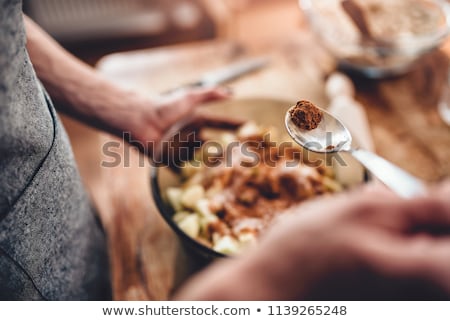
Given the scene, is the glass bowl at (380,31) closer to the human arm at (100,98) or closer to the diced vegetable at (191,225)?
the human arm at (100,98)

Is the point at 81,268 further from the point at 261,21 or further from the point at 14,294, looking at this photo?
the point at 261,21

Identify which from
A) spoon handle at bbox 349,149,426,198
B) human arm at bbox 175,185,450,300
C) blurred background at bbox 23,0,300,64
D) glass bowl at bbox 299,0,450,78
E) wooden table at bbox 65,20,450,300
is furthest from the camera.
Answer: blurred background at bbox 23,0,300,64

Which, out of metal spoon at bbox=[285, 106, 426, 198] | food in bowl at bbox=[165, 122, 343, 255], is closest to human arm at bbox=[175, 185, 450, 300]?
metal spoon at bbox=[285, 106, 426, 198]

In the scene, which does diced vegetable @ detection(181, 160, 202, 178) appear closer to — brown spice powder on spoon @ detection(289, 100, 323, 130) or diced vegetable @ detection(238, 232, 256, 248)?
diced vegetable @ detection(238, 232, 256, 248)

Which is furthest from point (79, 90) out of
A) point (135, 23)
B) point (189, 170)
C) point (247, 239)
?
point (135, 23)

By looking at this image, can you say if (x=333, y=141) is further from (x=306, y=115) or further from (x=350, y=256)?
(x=350, y=256)

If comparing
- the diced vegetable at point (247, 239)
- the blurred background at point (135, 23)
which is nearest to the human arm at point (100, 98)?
the diced vegetable at point (247, 239)
